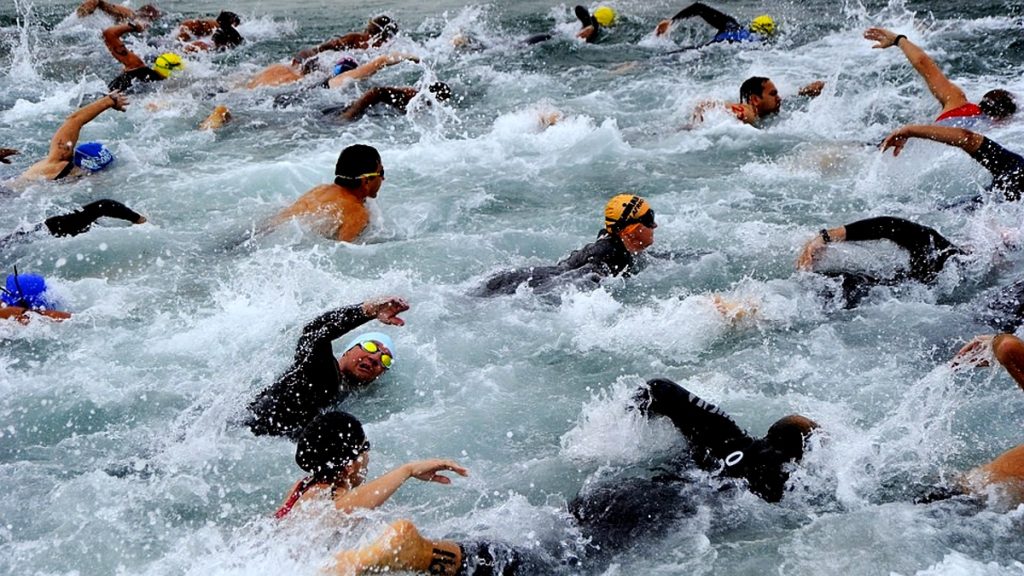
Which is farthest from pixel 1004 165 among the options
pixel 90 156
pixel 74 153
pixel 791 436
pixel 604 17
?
pixel 604 17

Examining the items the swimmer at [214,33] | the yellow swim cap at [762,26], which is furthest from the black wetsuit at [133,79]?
the yellow swim cap at [762,26]

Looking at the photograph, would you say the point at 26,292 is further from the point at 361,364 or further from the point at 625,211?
the point at 625,211

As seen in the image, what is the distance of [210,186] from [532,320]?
4568 millimetres

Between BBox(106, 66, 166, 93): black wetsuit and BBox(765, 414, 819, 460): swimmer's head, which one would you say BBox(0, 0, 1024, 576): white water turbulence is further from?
BBox(106, 66, 166, 93): black wetsuit

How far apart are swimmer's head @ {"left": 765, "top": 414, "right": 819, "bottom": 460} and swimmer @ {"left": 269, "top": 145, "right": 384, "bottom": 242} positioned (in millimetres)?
4249

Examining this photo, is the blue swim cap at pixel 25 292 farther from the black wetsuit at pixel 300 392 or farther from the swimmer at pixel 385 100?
the swimmer at pixel 385 100

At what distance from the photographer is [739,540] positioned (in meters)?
4.89

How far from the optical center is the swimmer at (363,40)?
1544 cm

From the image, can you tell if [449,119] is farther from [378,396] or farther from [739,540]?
[739,540]

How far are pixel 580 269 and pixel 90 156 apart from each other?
578cm

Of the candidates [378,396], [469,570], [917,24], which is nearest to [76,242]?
[378,396]

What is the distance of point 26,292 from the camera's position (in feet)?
24.2

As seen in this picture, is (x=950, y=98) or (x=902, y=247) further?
(x=950, y=98)

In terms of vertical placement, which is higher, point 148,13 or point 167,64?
point 167,64
